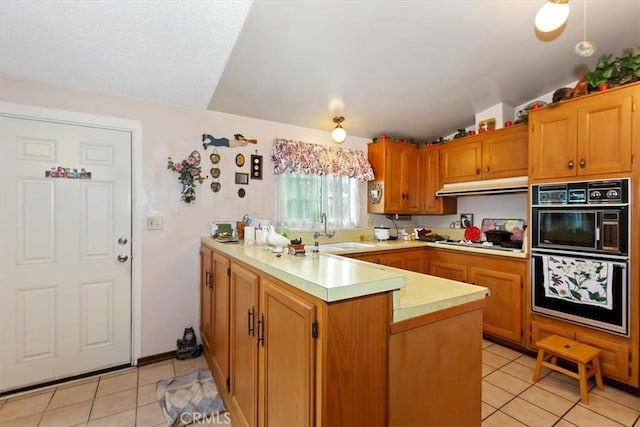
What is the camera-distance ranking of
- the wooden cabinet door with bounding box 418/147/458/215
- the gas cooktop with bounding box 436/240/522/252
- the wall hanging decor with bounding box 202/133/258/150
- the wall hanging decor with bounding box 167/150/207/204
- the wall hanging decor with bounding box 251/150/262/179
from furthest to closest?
1. the wooden cabinet door with bounding box 418/147/458/215
2. the wall hanging decor with bounding box 251/150/262/179
3. the gas cooktop with bounding box 436/240/522/252
4. the wall hanging decor with bounding box 202/133/258/150
5. the wall hanging decor with bounding box 167/150/207/204

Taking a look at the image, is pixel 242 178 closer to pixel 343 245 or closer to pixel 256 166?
pixel 256 166

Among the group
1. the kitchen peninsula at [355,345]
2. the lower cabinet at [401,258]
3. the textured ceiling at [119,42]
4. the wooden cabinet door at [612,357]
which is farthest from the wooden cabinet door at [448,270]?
the textured ceiling at [119,42]

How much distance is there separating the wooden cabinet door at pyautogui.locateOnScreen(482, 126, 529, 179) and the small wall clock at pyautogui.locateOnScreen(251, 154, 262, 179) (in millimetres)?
2369

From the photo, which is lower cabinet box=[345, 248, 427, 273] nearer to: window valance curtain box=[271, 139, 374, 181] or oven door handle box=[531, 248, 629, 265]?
window valance curtain box=[271, 139, 374, 181]

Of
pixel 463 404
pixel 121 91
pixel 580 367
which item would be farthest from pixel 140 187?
pixel 580 367

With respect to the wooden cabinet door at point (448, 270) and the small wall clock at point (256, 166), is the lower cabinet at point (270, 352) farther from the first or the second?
the wooden cabinet door at point (448, 270)

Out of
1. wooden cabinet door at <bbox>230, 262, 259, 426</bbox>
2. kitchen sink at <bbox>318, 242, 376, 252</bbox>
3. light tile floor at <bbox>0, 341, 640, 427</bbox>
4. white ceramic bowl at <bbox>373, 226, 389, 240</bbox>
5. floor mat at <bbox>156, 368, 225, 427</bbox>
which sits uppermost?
white ceramic bowl at <bbox>373, 226, 389, 240</bbox>

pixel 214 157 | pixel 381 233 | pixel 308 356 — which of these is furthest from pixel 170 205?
pixel 381 233

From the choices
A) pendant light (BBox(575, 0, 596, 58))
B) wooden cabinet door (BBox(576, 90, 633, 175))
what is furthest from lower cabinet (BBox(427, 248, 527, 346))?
pendant light (BBox(575, 0, 596, 58))

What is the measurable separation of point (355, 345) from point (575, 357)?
6.67ft

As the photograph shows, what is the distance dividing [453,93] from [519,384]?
101 inches

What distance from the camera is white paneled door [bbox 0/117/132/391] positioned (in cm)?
211

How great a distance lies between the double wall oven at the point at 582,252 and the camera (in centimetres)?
210

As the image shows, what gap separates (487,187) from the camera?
3145mm
